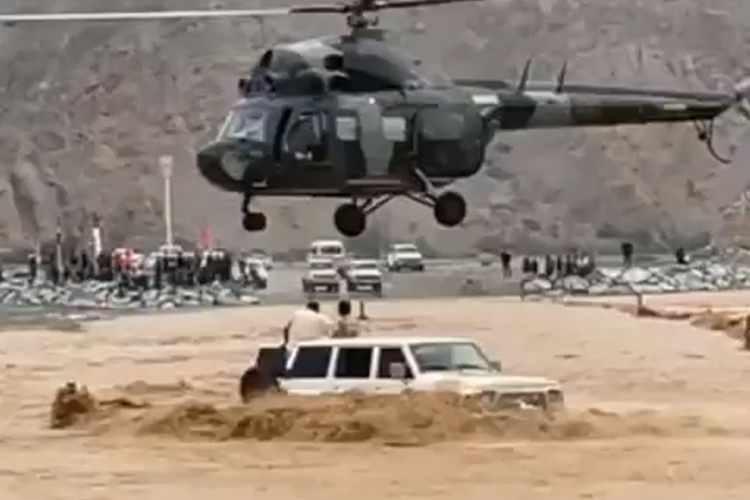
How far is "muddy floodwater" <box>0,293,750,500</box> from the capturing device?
2117 cm

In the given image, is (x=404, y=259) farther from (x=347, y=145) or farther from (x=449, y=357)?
(x=449, y=357)

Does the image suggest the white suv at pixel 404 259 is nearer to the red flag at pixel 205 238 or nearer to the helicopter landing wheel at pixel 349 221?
the red flag at pixel 205 238

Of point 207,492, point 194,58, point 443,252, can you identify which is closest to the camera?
point 207,492

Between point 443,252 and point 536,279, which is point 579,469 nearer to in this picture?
point 536,279

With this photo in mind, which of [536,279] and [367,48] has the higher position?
[367,48]

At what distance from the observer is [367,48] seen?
26.3 meters

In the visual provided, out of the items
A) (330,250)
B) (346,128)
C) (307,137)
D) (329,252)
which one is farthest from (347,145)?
(330,250)

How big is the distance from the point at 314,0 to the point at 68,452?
188ft

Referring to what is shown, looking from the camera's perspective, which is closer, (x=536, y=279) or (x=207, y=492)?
(x=207, y=492)

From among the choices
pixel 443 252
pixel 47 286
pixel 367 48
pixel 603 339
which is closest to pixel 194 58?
pixel 443 252

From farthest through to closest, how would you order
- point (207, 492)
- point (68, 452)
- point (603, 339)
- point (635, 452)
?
point (603, 339)
point (68, 452)
point (635, 452)
point (207, 492)

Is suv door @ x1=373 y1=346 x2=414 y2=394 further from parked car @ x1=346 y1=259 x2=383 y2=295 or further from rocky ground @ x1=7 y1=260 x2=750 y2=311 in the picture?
parked car @ x1=346 y1=259 x2=383 y2=295

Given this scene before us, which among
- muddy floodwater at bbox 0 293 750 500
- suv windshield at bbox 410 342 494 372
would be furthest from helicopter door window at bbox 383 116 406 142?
muddy floodwater at bbox 0 293 750 500

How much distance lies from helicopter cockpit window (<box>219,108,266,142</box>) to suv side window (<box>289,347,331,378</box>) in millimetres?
2770
